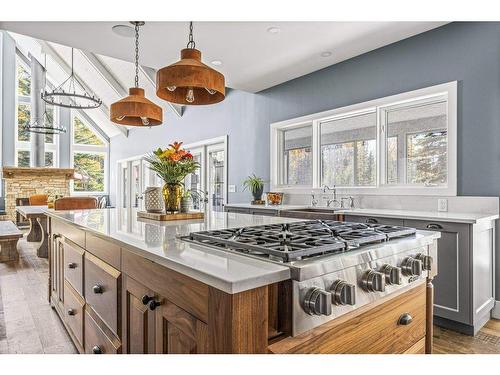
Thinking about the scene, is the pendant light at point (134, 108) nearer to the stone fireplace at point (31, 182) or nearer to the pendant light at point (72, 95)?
the pendant light at point (72, 95)

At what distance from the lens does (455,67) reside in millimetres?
3035

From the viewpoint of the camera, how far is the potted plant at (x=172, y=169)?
7.16ft

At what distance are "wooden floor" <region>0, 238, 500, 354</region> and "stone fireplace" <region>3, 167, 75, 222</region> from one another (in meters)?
6.86

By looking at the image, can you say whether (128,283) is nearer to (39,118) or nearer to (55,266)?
(55,266)

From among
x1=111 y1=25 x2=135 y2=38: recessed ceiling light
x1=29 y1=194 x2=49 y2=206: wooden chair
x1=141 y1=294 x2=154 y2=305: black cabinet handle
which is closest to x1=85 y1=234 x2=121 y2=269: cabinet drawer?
x1=141 y1=294 x2=154 y2=305: black cabinet handle

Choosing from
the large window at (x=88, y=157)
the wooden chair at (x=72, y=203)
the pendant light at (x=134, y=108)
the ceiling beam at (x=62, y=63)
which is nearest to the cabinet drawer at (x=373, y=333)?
the pendant light at (x=134, y=108)

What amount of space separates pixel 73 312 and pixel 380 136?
3264 millimetres

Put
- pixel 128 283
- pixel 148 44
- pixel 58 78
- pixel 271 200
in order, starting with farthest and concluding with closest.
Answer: pixel 58 78
pixel 271 200
pixel 148 44
pixel 128 283

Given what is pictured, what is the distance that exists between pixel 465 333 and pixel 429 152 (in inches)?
65.0

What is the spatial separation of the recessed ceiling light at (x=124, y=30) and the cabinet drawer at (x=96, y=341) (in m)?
2.54

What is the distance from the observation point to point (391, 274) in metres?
1.14

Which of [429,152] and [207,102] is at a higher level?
[207,102]
